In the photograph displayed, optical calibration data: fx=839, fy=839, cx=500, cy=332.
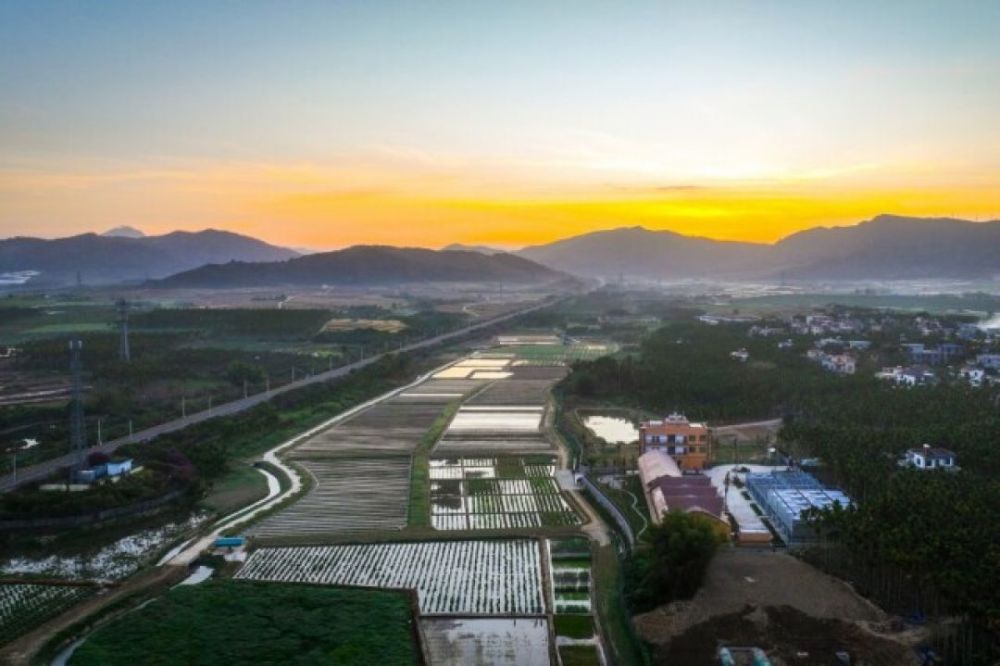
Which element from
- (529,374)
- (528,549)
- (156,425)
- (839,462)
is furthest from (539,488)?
(529,374)

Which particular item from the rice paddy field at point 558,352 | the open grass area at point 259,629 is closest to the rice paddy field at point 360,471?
the open grass area at point 259,629

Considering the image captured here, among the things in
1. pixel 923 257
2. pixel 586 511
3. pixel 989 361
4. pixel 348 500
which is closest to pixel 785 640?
pixel 586 511

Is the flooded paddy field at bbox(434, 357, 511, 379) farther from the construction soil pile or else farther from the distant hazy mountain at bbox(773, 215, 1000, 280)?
the distant hazy mountain at bbox(773, 215, 1000, 280)

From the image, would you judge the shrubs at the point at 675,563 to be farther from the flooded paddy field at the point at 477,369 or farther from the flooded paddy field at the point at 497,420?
the flooded paddy field at the point at 477,369

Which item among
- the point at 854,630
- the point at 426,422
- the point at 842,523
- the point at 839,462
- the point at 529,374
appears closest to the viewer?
the point at 854,630

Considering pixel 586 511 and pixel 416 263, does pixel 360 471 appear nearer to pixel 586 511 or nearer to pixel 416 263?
pixel 586 511

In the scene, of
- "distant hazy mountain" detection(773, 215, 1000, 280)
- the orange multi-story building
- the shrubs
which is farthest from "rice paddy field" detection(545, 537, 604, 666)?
"distant hazy mountain" detection(773, 215, 1000, 280)

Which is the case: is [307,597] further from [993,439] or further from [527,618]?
[993,439]
